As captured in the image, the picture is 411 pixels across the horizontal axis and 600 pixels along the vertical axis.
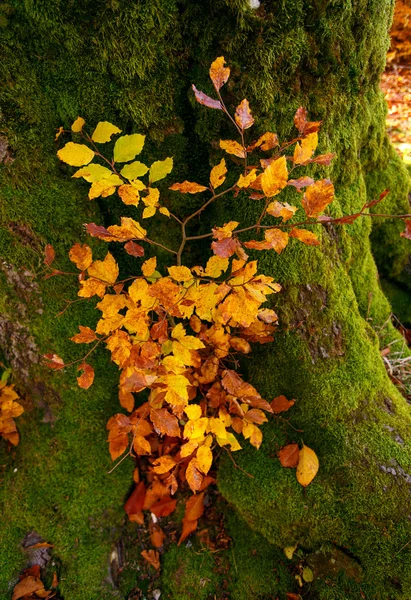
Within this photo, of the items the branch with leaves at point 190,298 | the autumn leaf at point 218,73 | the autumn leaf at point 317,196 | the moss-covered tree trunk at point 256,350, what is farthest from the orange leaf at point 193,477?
the autumn leaf at point 218,73

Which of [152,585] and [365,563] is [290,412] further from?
[152,585]

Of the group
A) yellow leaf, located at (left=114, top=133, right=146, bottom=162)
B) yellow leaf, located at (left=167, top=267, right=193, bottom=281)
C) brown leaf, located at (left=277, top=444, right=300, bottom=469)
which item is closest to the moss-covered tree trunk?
brown leaf, located at (left=277, top=444, right=300, bottom=469)

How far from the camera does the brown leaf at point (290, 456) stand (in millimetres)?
2045

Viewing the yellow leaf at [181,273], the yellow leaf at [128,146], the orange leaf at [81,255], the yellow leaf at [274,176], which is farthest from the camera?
the orange leaf at [81,255]

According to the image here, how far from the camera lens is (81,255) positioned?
5.26 feet

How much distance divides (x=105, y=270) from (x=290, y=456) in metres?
1.38

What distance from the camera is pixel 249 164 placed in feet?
6.00

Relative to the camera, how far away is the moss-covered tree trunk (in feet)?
5.37

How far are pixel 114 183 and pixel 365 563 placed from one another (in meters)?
2.11

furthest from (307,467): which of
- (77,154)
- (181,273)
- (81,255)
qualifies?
(77,154)

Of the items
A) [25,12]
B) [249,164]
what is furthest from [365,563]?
[25,12]

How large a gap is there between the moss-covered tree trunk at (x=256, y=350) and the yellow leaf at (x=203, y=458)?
Answer: 43 cm

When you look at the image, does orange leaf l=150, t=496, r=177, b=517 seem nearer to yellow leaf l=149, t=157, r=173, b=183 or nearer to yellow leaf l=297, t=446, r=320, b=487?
yellow leaf l=297, t=446, r=320, b=487

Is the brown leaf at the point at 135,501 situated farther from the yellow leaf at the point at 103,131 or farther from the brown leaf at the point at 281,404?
the yellow leaf at the point at 103,131
